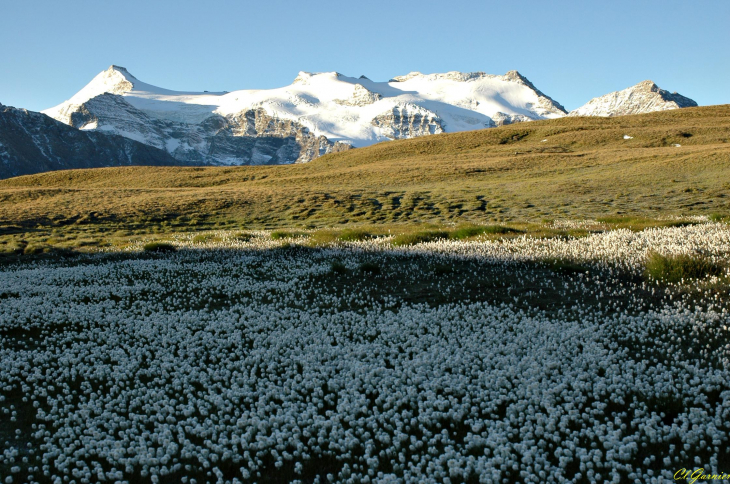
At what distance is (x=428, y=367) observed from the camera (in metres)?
7.59

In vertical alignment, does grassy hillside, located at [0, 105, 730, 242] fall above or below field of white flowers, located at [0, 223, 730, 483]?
above

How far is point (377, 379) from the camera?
24.0 ft

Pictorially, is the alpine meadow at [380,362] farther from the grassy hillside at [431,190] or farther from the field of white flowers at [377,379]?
the grassy hillside at [431,190]

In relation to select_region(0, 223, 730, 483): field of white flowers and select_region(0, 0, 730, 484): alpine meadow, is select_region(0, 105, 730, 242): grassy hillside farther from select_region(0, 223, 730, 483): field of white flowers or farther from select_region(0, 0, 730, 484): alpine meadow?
select_region(0, 223, 730, 483): field of white flowers

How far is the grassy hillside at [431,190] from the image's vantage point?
38.5 m

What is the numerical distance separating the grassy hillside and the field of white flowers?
73.0ft

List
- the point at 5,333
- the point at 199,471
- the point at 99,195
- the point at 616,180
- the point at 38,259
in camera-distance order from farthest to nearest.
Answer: the point at 99,195 → the point at 616,180 → the point at 38,259 → the point at 5,333 → the point at 199,471

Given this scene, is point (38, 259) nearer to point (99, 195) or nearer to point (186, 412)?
point (186, 412)

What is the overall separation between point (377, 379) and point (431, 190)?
48.1 m

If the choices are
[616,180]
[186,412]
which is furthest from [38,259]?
[616,180]

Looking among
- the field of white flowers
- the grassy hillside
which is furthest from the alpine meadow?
the grassy hillside

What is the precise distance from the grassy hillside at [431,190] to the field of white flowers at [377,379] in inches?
875

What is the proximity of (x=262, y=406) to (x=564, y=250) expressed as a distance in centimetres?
1155

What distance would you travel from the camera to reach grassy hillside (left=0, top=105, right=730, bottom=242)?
38.5 metres
